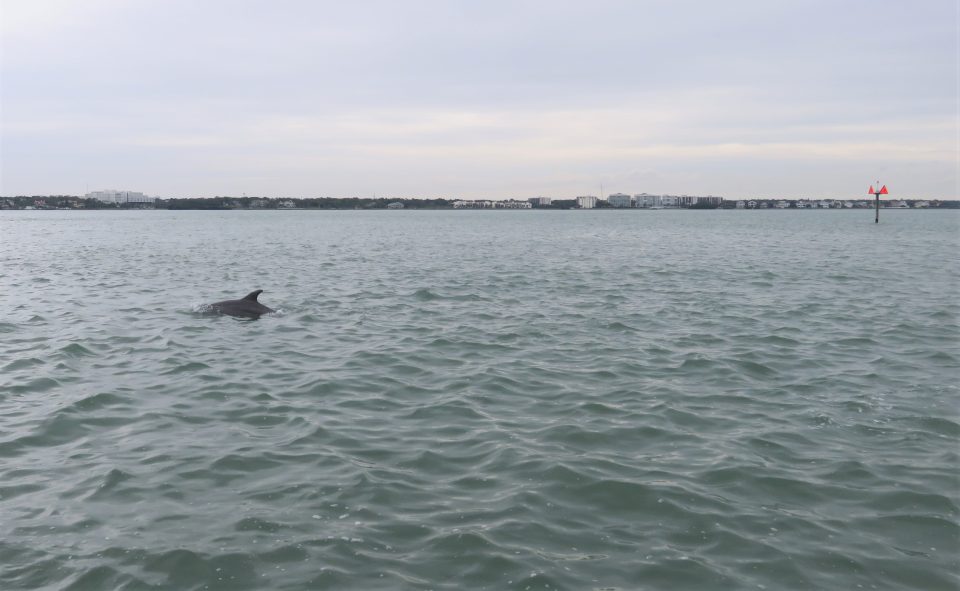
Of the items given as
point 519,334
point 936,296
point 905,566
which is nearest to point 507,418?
point 905,566

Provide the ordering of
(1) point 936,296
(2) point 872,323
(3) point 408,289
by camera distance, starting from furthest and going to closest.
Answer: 1. (3) point 408,289
2. (1) point 936,296
3. (2) point 872,323

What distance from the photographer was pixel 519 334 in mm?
18328

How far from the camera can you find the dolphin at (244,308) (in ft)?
68.8

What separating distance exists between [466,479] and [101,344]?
486 inches

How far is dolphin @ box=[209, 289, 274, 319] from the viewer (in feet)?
68.8

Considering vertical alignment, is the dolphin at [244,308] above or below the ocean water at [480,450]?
above

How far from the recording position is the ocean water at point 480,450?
6.79 metres

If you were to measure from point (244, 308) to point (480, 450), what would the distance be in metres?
13.6

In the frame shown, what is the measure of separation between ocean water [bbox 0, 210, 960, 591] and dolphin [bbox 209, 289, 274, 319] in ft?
3.06

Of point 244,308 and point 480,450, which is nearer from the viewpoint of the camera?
point 480,450

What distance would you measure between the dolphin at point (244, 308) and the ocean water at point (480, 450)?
93 centimetres

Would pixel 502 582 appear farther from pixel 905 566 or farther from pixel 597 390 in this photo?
pixel 597 390

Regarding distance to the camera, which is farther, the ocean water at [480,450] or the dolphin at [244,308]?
the dolphin at [244,308]

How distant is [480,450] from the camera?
31.9ft
